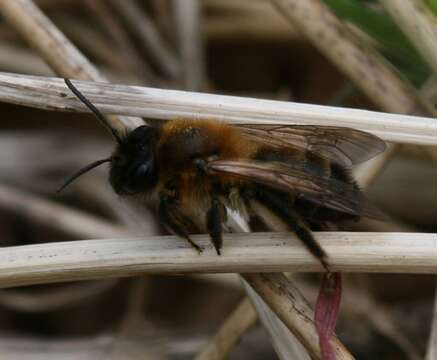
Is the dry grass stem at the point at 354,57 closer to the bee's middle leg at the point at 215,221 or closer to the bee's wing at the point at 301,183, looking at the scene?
the bee's wing at the point at 301,183

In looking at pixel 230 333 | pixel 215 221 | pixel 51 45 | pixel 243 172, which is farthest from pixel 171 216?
pixel 51 45

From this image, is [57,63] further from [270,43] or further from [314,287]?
[270,43]

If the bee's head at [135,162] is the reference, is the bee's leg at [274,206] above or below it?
below

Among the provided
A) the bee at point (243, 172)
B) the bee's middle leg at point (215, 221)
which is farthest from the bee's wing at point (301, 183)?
the bee's middle leg at point (215, 221)

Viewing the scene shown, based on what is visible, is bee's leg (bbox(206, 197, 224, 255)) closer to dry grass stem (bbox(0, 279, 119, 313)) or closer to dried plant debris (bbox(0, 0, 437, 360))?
dried plant debris (bbox(0, 0, 437, 360))

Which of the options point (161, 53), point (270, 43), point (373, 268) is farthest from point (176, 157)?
point (270, 43)

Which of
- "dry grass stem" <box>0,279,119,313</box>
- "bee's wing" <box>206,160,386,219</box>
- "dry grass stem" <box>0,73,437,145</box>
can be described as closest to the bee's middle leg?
"bee's wing" <box>206,160,386,219</box>

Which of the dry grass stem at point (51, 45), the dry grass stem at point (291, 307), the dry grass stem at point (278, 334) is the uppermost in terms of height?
the dry grass stem at point (51, 45)
